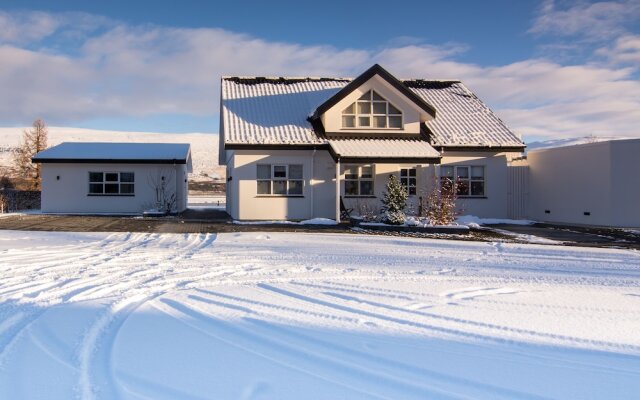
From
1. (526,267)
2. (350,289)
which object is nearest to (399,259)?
(526,267)

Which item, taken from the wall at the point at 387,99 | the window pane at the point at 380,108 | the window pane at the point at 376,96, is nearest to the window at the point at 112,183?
the wall at the point at 387,99

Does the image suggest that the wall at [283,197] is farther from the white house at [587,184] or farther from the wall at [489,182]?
the white house at [587,184]

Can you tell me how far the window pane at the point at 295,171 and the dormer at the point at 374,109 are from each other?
6.04 ft

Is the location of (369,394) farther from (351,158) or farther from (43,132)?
(43,132)

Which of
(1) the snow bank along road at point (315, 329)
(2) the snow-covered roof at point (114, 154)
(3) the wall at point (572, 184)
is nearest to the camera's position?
(1) the snow bank along road at point (315, 329)

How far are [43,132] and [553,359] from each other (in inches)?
1433

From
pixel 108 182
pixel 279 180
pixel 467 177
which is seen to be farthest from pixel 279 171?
pixel 108 182

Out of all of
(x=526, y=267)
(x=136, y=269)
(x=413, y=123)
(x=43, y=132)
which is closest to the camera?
(x=136, y=269)

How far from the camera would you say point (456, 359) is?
4480 mm

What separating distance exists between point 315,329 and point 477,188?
57.1ft

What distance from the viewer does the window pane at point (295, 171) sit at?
65.0 feet

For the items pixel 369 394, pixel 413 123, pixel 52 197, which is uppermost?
pixel 413 123

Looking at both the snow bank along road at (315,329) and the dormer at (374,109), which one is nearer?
the snow bank along road at (315,329)

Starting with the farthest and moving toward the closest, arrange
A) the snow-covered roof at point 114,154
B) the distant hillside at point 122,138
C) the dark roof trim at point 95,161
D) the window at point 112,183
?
1. the distant hillside at point 122,138
2. the window at point 112,183
3. the snow-covered roof at point 114,154
4. the dark roof trim at point 95,161
